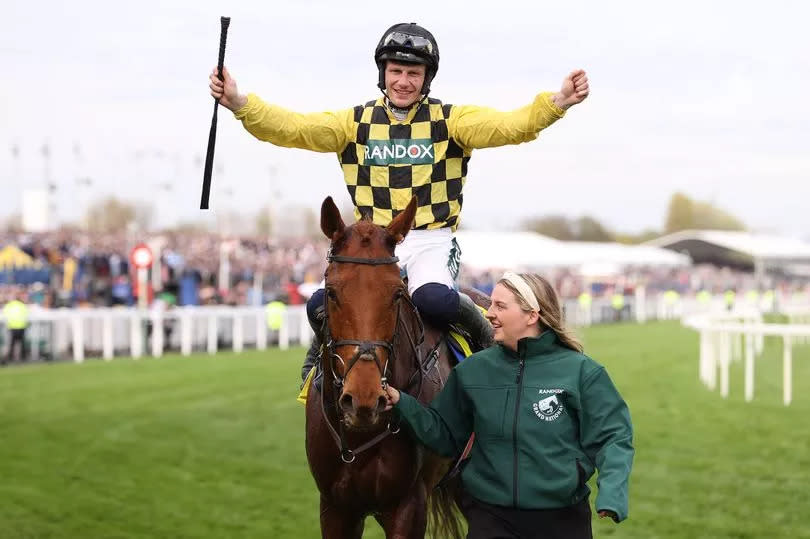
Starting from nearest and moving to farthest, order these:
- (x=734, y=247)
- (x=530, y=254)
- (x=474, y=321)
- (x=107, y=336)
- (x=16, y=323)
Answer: (x=474, y=321) → (x=16, y=323) → (x=107, y=336) → (x=530, y=254) → (x=734, y=247)

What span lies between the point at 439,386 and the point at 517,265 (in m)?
29.1

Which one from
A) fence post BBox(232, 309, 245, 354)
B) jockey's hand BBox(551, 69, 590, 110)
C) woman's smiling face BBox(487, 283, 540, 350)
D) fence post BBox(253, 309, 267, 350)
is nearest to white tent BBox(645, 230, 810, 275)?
fence post BBox(253, 309, 267, 350)

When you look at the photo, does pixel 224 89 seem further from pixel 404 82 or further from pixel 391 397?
pixel 391 397

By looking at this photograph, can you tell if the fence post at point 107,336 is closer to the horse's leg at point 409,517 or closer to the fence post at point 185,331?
the fence post at point 185,331

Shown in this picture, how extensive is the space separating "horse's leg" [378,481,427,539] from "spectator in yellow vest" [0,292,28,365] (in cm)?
1498

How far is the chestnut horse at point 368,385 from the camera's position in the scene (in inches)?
142

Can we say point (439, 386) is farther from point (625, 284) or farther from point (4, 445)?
point (625, 284)

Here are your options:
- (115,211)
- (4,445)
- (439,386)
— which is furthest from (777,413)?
(115,211)

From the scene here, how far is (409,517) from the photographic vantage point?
13.3ft

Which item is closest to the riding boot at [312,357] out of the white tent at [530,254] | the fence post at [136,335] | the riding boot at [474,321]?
the riding boot at [474,321]

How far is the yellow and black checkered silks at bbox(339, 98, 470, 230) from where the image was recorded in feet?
14.6

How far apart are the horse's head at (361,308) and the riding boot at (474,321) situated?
72 centimetres

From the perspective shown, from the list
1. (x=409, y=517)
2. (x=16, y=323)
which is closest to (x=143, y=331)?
(x=16, y=323)

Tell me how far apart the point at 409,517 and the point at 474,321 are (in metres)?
0.96
